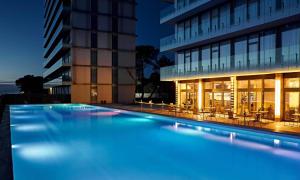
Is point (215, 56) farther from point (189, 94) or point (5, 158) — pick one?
point (5, 158)

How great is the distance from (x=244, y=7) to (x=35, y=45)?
55071mm

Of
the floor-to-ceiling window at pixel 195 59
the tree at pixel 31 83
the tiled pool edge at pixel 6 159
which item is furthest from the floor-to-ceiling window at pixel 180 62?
the tree at pixel 31 83

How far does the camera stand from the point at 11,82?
7338 centimetres

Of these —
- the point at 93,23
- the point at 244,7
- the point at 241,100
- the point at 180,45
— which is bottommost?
the point at 241,100

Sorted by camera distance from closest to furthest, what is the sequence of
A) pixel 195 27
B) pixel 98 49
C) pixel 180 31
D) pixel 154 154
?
pixel 154 154, pixel 195 27, pixel 180 31, pixel 98 49

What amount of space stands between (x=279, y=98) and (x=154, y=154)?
27.5ft

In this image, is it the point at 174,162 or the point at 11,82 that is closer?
the point at 174,162

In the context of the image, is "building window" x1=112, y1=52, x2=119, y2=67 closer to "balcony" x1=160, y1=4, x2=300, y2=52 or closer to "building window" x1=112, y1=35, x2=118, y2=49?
"building window" x1=112, y1=35, x2=118, y2=49

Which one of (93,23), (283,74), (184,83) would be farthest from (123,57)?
(283,74)

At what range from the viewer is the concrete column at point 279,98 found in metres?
13.8

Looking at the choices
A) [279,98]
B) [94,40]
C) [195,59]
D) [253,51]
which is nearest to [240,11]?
[253,51]

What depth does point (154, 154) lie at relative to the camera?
8688 mm

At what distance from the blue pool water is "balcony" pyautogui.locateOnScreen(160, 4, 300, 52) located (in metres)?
6.08

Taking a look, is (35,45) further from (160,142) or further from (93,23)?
(160,142)
